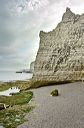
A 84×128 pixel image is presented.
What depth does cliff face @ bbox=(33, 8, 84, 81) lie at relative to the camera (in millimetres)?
133125

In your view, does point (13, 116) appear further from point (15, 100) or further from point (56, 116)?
point (15, 100)

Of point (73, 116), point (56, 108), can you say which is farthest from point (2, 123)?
point (56, 108)

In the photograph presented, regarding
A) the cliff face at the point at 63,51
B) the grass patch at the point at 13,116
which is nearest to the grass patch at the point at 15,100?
the grass patch at the point at 13,116

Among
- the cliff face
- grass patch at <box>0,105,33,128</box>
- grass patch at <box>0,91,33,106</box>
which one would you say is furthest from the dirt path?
the cliff face

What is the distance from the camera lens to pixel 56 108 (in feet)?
116

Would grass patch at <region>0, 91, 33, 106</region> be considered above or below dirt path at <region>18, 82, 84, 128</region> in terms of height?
below

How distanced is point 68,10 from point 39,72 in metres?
42.4

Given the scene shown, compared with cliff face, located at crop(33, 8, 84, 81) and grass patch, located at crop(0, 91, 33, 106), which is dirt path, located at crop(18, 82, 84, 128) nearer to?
grass patch, located at crop(0, 91, 33, 106)

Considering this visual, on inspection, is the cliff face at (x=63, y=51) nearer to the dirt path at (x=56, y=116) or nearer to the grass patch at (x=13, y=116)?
the dirt path at (x=56, y=116)

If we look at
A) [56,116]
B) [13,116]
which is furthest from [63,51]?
[13,116]

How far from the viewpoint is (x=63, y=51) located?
5778 inches

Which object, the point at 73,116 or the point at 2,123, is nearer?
the point at 2,123

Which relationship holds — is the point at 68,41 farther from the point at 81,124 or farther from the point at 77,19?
the point at 81,124

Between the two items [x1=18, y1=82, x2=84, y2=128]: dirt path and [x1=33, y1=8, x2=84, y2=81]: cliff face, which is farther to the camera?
[x1=33, y1=8, x2=84, y2=81]: cliff face
